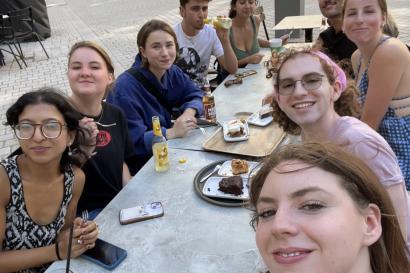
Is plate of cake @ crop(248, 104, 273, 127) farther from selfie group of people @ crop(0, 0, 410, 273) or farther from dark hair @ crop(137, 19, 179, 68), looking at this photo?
dark hair @ crop(137, 19, 179, 68)

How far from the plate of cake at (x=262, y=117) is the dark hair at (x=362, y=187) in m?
1.63

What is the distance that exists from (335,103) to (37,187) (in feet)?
5.77

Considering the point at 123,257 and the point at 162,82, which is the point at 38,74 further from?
the point at 123,257

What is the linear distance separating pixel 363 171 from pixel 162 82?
8.01 feet

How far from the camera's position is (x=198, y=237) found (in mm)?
1853

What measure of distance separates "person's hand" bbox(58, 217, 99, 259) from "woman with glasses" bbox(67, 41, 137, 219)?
29.0 inches

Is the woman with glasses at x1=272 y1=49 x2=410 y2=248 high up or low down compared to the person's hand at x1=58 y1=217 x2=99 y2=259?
up

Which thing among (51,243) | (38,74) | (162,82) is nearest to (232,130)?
(162,82)

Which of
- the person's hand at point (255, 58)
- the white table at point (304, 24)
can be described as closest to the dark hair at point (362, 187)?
the person's hand at point (255, 58)

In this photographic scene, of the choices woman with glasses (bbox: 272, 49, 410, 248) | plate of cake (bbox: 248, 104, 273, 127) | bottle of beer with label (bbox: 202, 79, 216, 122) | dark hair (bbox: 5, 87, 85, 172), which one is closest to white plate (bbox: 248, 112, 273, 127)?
plate of cake (bbox: 248, 104, 273, 127)

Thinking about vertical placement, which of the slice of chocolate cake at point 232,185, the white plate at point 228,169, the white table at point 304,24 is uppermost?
the white table at point 304,24

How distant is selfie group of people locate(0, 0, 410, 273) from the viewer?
1.18 metres

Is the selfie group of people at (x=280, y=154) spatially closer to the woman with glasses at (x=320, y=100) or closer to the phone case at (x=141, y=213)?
the woman with glasses at (x=320, y=100)

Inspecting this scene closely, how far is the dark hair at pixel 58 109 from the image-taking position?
6.57 feet
